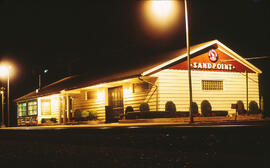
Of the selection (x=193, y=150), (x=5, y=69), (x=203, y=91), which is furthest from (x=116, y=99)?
(x=193, y=150)

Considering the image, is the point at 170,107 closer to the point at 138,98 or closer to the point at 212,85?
the point at 138,98

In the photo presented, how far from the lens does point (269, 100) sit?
2772cm

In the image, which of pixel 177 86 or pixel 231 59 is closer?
pixel 177 86

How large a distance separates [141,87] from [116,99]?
11.0 ft

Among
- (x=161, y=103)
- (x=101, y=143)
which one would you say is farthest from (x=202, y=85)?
(x=101, y=143)

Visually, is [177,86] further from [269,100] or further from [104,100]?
[269,100]

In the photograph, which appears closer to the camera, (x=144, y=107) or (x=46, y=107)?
(x=144, y=107)

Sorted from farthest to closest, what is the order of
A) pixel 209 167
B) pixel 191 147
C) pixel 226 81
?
pixel 226 81 < pixel 191 147 < pixel 209 167

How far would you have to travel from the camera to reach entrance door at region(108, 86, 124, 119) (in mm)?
25688

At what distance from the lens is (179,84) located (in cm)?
2352

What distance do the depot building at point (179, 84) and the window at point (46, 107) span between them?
6559 mm

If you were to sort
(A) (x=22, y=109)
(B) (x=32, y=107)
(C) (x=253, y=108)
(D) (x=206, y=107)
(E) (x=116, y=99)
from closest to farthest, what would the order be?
(D) (x=206, y=107) → (C) (x=253, y=108) → (E) (x=116, y=99) → (B) (x=32, y=107) → (A) (x=22, y=109)

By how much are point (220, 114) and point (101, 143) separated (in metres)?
14.3

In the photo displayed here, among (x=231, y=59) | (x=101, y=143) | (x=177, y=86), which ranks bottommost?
(x=101, y=143)
